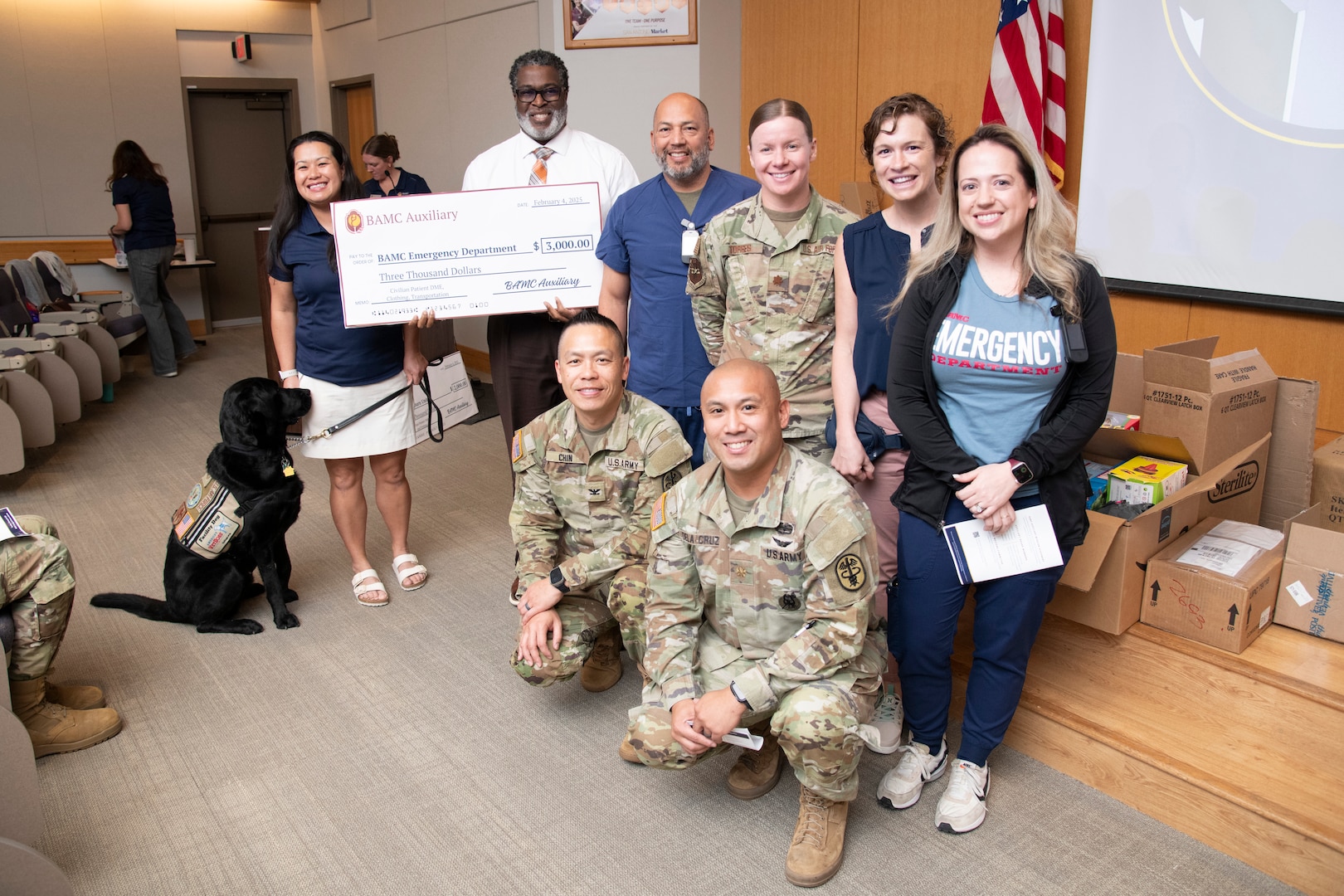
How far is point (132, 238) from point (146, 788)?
6.30 meters

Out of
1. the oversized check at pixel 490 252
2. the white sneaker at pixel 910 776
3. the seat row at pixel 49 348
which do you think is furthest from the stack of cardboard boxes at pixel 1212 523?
the seat row at pixel 49 348

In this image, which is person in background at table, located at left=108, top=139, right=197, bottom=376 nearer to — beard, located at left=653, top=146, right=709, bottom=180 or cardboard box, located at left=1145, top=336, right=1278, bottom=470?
beard, located at left=653, top=146, right=709, bottom=180

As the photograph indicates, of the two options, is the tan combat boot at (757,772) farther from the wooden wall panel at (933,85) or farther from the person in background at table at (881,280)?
the wooden wall panel at (933,85)

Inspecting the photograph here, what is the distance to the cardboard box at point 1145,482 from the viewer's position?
8.66 feet

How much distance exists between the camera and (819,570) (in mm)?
1981

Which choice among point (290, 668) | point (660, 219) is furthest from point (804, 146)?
point (290, 668)

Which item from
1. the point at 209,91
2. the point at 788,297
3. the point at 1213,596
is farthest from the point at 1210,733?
→ the point at 209,91

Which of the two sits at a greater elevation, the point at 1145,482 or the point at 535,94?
the point at 535,94

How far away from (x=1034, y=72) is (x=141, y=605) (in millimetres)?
3590

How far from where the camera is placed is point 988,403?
6.52ft

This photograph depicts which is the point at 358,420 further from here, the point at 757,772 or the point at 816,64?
the point at 816,64

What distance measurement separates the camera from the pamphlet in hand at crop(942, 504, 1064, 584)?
1989 mm

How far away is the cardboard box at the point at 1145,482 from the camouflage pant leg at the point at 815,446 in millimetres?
857

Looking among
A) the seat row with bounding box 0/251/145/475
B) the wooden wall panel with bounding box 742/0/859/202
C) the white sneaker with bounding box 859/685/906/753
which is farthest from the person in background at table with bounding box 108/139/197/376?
the white sneaker with bounding box 859/685/906/753
